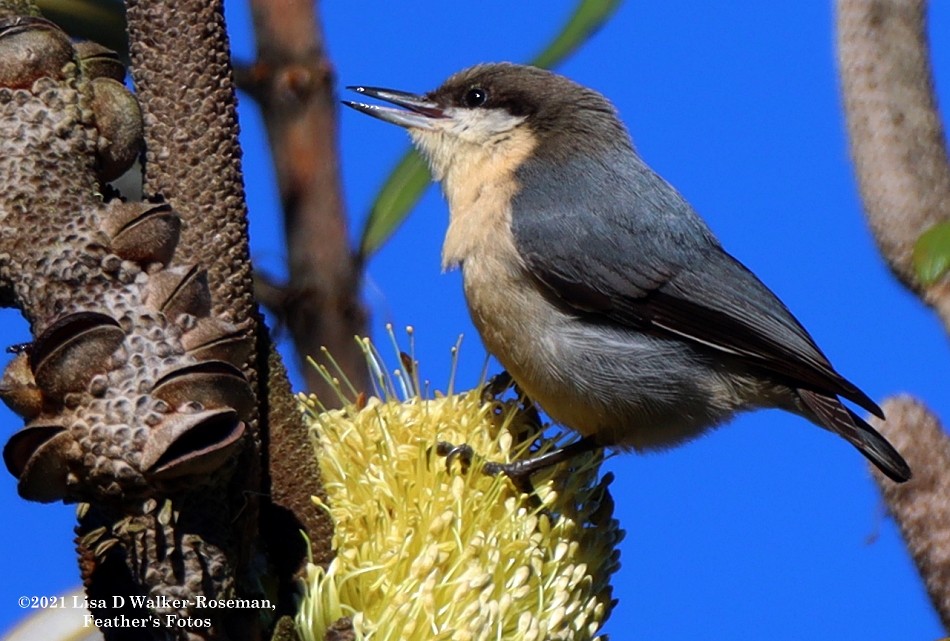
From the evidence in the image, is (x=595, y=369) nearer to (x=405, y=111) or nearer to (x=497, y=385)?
(x=497, y=385)

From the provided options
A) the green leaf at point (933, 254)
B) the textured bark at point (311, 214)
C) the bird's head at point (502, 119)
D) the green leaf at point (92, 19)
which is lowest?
the green leaf at point (933, 254)

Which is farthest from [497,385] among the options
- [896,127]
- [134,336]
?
[134,336]

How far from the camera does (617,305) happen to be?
2512 mm

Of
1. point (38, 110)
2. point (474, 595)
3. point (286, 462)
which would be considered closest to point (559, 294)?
point (474, 595)

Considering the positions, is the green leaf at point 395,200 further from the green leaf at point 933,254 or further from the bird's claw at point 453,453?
the green leaf at point 933,254

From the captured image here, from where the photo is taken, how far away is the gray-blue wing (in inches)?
98.4

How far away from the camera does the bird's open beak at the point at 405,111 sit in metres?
2.72

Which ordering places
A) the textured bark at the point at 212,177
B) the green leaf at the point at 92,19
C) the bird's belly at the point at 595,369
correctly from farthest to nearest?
the bird's belly at the point at 595,369 → the green leaf at the point at 92,19 → the textured bark at the point at 212,177

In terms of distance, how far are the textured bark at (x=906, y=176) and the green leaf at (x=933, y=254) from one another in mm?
70

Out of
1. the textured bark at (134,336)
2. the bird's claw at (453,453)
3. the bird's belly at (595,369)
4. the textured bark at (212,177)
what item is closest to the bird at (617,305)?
the bird's belly at (595,369)

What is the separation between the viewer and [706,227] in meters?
2.72

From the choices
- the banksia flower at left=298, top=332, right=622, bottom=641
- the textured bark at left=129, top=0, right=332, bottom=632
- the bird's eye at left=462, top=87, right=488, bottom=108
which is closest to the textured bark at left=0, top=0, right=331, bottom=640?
the textured bark at left=129, top=0, right=332, bottom=632

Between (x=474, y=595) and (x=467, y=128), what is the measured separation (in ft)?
4.57

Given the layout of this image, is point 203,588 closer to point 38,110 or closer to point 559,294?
point 38,110
